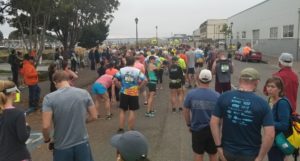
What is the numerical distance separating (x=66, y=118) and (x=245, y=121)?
80.1 inches

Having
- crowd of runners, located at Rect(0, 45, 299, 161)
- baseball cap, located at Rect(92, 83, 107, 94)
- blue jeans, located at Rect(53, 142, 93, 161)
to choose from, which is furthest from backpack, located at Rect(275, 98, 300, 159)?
baseball cap, located at Rect(92, 83, 107, 94)

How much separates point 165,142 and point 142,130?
47.5 inches

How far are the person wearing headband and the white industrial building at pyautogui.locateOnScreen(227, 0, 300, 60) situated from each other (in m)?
38.4

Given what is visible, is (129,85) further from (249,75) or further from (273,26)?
(273,26)

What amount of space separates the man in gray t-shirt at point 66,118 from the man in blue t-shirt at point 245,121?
1.60 m

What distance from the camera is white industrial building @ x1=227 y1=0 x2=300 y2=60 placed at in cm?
4191

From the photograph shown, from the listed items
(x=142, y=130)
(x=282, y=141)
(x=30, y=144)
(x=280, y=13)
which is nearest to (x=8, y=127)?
(x=282, y=141)

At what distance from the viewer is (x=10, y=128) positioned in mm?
4137

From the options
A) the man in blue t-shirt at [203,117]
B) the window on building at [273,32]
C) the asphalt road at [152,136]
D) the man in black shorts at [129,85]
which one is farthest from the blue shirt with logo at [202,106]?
the window on building at [273,32]

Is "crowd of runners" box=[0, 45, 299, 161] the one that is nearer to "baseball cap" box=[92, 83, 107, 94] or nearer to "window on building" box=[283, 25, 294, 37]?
"baseball cap" box=[92, 83, 107, 94]

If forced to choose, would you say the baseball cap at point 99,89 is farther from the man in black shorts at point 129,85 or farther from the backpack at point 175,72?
the backpack at point 175,72

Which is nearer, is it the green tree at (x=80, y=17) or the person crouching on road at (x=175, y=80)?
the person crouching on road at (x=175, y=80)

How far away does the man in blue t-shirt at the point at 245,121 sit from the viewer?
3.91m

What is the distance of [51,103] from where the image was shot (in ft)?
15.1
